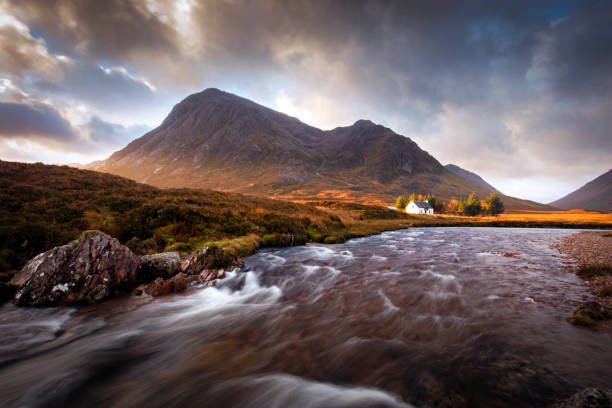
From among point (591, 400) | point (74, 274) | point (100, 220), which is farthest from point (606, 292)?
point (100, 220)

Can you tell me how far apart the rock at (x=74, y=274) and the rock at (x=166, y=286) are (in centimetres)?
119

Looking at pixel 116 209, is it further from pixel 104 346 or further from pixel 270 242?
pixel 104 346

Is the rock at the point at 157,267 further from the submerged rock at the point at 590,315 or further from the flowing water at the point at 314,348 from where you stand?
the submerged rock at the point at 590,315

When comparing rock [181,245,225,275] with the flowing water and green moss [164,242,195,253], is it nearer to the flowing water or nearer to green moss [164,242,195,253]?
the flowing water

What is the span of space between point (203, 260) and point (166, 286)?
2636mm

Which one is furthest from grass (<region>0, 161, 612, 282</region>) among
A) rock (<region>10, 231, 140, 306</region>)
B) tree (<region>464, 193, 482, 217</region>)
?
tree (<region>464, 193, 482, 217</region>)

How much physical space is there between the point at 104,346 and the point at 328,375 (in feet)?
20.1

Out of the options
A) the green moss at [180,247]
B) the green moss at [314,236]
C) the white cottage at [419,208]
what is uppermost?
the white cottage at [419,208]

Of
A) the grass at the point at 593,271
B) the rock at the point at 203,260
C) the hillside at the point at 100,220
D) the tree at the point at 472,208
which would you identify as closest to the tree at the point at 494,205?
the tree at the point at 472,208

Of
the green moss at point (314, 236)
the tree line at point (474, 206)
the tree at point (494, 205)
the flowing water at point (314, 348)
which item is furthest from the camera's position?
the tree at point (494, 205)

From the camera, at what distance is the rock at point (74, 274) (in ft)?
26.1

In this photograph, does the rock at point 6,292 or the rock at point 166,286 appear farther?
the rock at point 166,286

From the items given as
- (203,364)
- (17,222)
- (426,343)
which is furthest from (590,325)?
(17,222)

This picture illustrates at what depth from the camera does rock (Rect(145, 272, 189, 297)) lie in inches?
369
